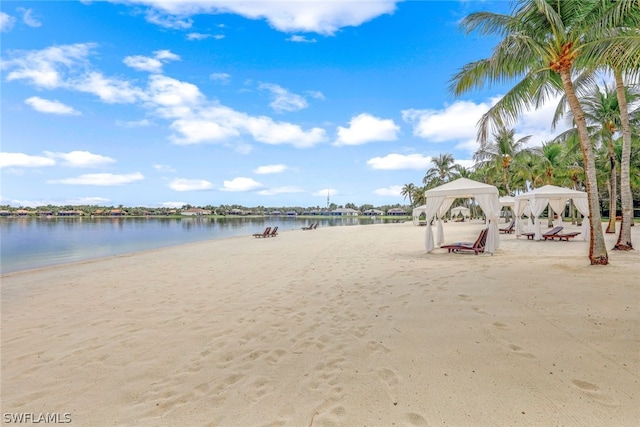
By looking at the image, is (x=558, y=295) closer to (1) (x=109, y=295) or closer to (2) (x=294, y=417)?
(2) (x=294, y=417)

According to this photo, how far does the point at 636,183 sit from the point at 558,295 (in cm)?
2784

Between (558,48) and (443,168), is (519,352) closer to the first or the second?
(558,48)

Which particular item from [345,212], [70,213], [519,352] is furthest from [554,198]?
[70,213]

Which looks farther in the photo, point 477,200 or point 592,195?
point 477,200

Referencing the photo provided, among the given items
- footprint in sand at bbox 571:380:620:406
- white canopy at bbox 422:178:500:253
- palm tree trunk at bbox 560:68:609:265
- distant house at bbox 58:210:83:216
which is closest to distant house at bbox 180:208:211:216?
distant house at bbox 58:210:83:216

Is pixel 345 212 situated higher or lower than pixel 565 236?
higher

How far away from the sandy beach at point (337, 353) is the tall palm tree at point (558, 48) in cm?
294

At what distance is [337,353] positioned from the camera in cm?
334

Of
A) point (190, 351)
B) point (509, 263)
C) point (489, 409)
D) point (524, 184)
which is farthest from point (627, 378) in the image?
point (524, 184)

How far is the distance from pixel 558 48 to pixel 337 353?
8.48 m

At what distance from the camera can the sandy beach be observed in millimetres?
2373

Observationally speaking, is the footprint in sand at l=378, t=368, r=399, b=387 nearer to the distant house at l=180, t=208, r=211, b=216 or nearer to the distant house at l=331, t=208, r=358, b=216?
the distant house at l=180, t=208, r=211, b=216

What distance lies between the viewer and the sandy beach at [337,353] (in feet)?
7.79

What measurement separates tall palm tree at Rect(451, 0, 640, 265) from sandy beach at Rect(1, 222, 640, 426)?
2.94 metres
